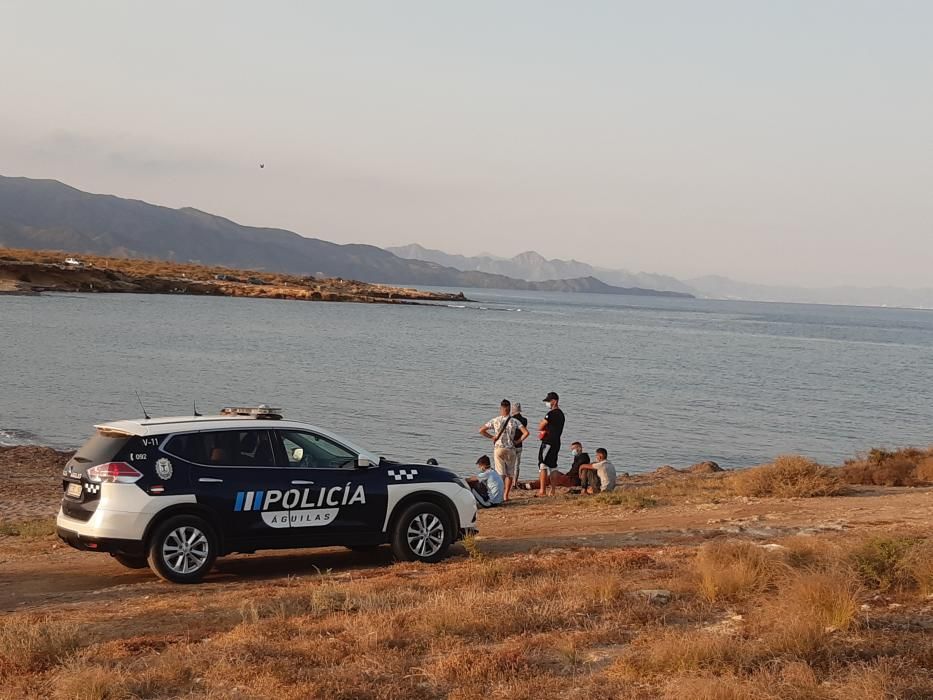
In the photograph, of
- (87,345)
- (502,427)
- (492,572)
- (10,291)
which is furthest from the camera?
(10,291)

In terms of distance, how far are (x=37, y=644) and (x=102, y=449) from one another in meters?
3.28

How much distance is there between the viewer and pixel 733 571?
356 inches

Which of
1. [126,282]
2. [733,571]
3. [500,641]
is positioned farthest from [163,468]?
[126,282]

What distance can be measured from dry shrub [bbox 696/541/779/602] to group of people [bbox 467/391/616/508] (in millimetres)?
7076

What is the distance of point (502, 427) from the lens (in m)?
17.6

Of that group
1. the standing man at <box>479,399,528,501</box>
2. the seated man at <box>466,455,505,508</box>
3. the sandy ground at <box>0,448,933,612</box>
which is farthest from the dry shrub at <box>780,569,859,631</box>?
the standing man at <box>479,399,528,501</box>

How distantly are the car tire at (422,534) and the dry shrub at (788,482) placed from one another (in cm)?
785

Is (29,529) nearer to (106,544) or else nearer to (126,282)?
(106,544)

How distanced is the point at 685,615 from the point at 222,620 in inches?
150

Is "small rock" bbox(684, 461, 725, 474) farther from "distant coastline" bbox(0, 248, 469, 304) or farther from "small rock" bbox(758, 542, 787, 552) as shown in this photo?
"distant coastline" bbox(0, 248, 469, 304)

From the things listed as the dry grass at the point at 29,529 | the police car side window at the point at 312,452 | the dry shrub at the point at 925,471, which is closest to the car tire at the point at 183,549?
the police car side window at the point at 312,452

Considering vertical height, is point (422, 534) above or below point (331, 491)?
below

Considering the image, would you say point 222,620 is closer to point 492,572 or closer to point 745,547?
point 492,572

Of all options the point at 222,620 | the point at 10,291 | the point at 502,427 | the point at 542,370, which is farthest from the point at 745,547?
the point at 10,291
